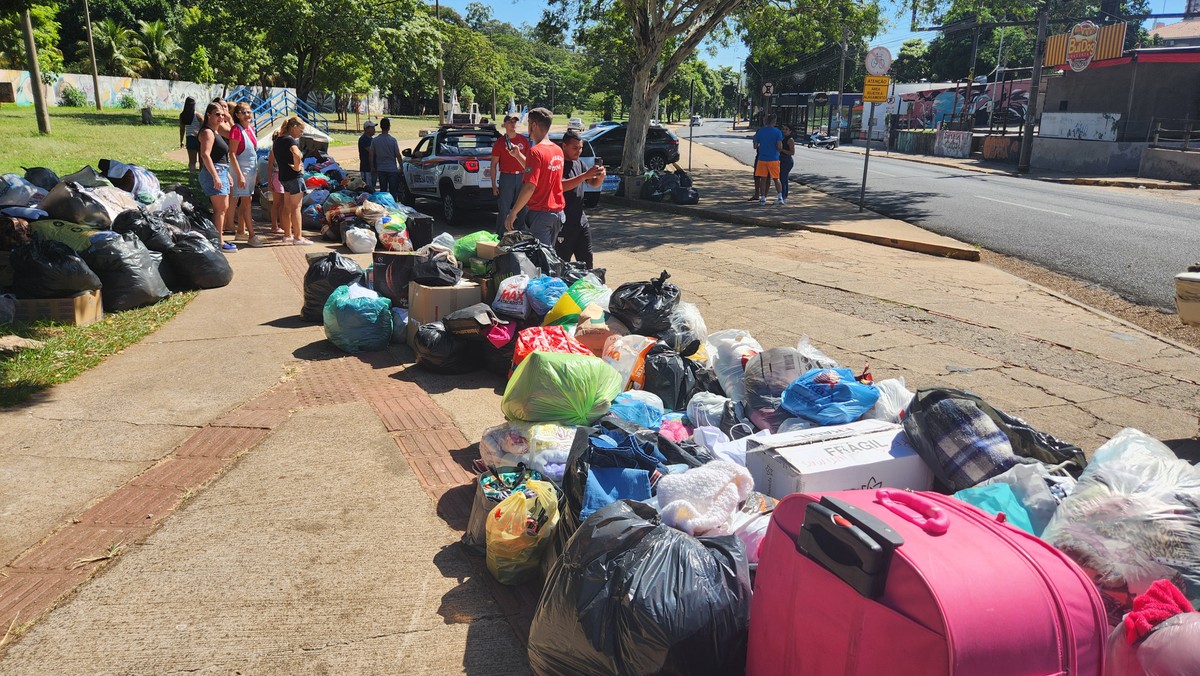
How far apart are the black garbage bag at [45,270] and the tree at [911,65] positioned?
77.2 metres

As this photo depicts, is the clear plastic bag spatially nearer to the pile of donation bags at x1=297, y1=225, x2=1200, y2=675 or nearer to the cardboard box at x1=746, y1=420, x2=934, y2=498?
the pile of donation bags at x1=297, y1=225, x2=1200, y2=675

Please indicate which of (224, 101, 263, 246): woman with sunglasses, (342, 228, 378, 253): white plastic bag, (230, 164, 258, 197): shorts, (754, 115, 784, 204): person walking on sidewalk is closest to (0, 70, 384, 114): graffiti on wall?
(754, 115, 784, 204): person walking on sidewalk

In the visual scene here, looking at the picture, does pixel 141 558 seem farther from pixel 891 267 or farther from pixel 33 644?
pixel 891 267

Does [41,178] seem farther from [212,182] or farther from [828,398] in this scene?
[828,398]

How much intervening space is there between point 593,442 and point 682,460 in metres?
0.44

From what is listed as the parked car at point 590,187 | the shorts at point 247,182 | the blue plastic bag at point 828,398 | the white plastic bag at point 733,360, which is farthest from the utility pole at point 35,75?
the blue plastic bag at point 828,398

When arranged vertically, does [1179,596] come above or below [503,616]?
above

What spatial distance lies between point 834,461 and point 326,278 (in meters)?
5.04

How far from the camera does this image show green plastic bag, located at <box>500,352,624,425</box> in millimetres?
4090

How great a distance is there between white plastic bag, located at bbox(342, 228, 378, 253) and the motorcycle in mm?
32326

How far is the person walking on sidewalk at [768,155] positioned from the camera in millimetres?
15406

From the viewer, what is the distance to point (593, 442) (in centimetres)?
340

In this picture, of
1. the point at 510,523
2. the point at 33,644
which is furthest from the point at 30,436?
the point at 510,523

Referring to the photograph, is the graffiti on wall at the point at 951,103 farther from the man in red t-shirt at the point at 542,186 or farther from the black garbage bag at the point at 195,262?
the black garbage bag at the point at 195,262
